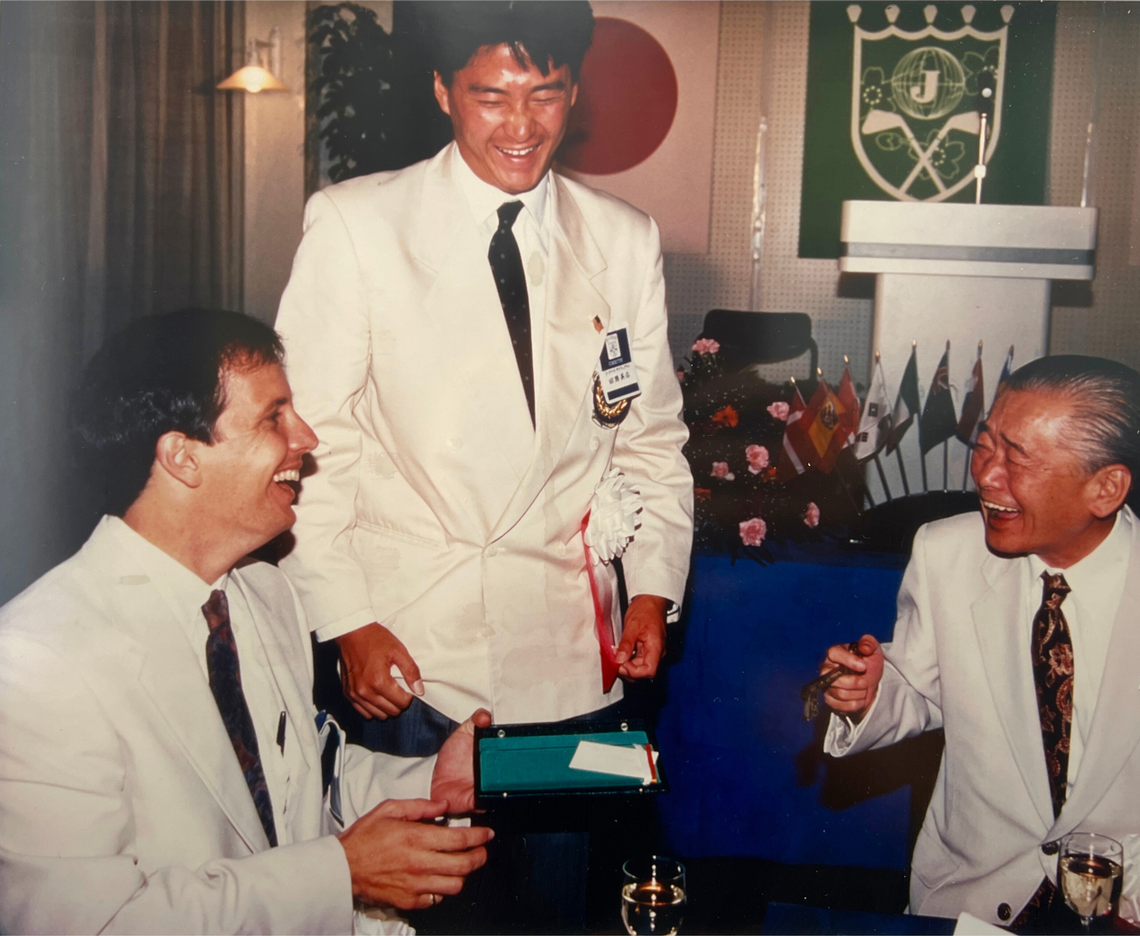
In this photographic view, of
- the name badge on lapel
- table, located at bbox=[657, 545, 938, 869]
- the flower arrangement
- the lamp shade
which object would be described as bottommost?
table, located at bbox=[657, 545, 938, 869]

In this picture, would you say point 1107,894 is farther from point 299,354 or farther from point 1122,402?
point 299,354

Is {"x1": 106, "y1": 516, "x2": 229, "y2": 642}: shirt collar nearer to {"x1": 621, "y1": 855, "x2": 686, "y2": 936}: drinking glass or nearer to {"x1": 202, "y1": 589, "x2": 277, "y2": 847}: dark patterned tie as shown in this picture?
{"x1": 202, "y1": 589, "x2": 277, "y2": 847}: dark patterned tie

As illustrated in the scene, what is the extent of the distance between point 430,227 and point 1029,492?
1179mm

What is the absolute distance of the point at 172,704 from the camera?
1.42 meters

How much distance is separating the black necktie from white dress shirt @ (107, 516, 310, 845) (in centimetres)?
59

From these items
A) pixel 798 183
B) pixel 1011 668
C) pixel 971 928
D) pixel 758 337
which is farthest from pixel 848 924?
pixel 798 183

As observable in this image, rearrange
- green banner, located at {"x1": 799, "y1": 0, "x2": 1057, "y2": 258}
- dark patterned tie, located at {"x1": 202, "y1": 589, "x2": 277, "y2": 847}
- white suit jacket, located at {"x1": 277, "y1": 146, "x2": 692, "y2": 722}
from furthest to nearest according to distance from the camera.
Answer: green banner, located at {"x1": 799, "y1": 0, "x2": 1057, "y2": 258} → white suit jacket, located at {"x1": 277, "y1": 146, "x2": 692, "y2": 722} → dark patterned tie, located at {"x1": 202, "y1": 589, "x2": 277, "y2": 847}

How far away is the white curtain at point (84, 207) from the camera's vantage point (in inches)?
62.1

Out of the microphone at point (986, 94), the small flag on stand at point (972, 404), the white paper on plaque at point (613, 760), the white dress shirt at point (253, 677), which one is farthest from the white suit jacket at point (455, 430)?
the microphone at point (986, 94)

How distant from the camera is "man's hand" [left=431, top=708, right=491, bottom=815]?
65.7 inches

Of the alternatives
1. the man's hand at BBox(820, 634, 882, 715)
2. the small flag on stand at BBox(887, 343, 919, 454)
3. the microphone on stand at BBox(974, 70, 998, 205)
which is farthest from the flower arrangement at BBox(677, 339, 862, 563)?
the microphone on stand at BBox(974, 70, 998, 205)

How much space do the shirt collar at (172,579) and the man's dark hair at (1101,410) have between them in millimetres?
1464

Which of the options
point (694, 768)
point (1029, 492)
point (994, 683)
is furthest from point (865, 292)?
point (694, 768)

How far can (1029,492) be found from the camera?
68.5 inches
